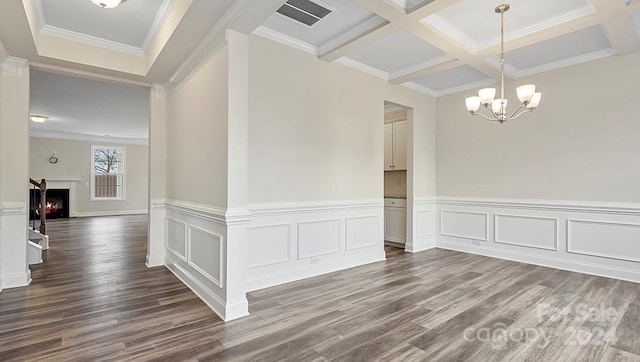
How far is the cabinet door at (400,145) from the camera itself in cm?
602

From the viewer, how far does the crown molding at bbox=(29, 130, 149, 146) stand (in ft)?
32.3

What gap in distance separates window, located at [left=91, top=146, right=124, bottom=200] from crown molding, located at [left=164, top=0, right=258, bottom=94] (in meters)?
8.91

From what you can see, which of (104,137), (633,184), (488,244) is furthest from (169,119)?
(104,137)

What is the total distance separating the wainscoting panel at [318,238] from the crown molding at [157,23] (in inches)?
102

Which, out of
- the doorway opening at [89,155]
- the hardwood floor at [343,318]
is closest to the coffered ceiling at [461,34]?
the hardwood floor at [343,318]

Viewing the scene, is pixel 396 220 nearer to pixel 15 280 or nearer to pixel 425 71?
pixel 425 71

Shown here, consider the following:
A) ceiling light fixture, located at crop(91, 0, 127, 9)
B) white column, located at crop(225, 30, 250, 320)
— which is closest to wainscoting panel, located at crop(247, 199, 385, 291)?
white column, located at crop(225, 30, 250, 320)

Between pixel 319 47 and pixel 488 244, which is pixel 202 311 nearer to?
pixel 319 47

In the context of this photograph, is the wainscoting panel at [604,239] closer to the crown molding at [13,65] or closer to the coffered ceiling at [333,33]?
the coffered ceiling at [333,33]

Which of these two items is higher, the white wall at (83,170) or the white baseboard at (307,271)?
the white wall at (83,170)

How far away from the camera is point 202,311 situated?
9.61ft

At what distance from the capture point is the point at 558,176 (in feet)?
14.7

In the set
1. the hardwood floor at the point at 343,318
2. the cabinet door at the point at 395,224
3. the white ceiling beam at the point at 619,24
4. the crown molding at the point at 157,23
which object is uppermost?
the crown molding at the point at 157,23

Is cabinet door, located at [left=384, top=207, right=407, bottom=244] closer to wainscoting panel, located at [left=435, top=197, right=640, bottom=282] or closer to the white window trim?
wainscoting panel, located at [left=435, top=197, right=640, bottom=282]
